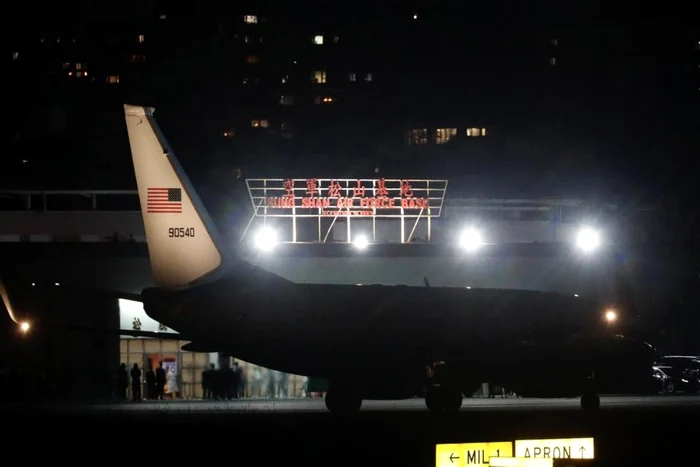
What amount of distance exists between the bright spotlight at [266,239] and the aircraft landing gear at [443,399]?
1269 centimetres

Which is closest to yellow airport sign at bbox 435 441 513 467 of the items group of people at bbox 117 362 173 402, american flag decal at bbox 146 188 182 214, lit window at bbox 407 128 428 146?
american flag decal at bbox 146 188 182 214

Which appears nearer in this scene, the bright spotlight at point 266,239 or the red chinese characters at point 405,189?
the bright spotlight at point 266,239

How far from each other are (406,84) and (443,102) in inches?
372

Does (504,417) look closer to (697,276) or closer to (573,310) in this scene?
(573,310)

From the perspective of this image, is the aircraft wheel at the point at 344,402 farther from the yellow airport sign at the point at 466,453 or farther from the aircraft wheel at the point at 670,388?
the aircraft wheel at the point at 670,388

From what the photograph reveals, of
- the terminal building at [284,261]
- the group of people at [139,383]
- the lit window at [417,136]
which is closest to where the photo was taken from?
the group of people at [139,383]

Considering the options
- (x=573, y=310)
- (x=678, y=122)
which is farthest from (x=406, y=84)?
(x=573, y=310)

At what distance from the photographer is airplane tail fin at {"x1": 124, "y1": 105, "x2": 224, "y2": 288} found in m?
36.5

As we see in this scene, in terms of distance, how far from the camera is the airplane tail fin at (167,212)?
36469mm

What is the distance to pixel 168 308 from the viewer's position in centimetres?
3544

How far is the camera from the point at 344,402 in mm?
37344

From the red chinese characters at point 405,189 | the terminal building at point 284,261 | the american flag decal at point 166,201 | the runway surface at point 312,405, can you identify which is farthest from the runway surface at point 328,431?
the red chinese characters at point 405,189

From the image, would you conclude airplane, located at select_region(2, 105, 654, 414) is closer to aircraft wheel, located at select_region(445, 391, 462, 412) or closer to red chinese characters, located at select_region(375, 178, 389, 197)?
aircraft wheel, located at select_region(445, 391, 462, 412)

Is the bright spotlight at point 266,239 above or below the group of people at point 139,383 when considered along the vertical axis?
above
